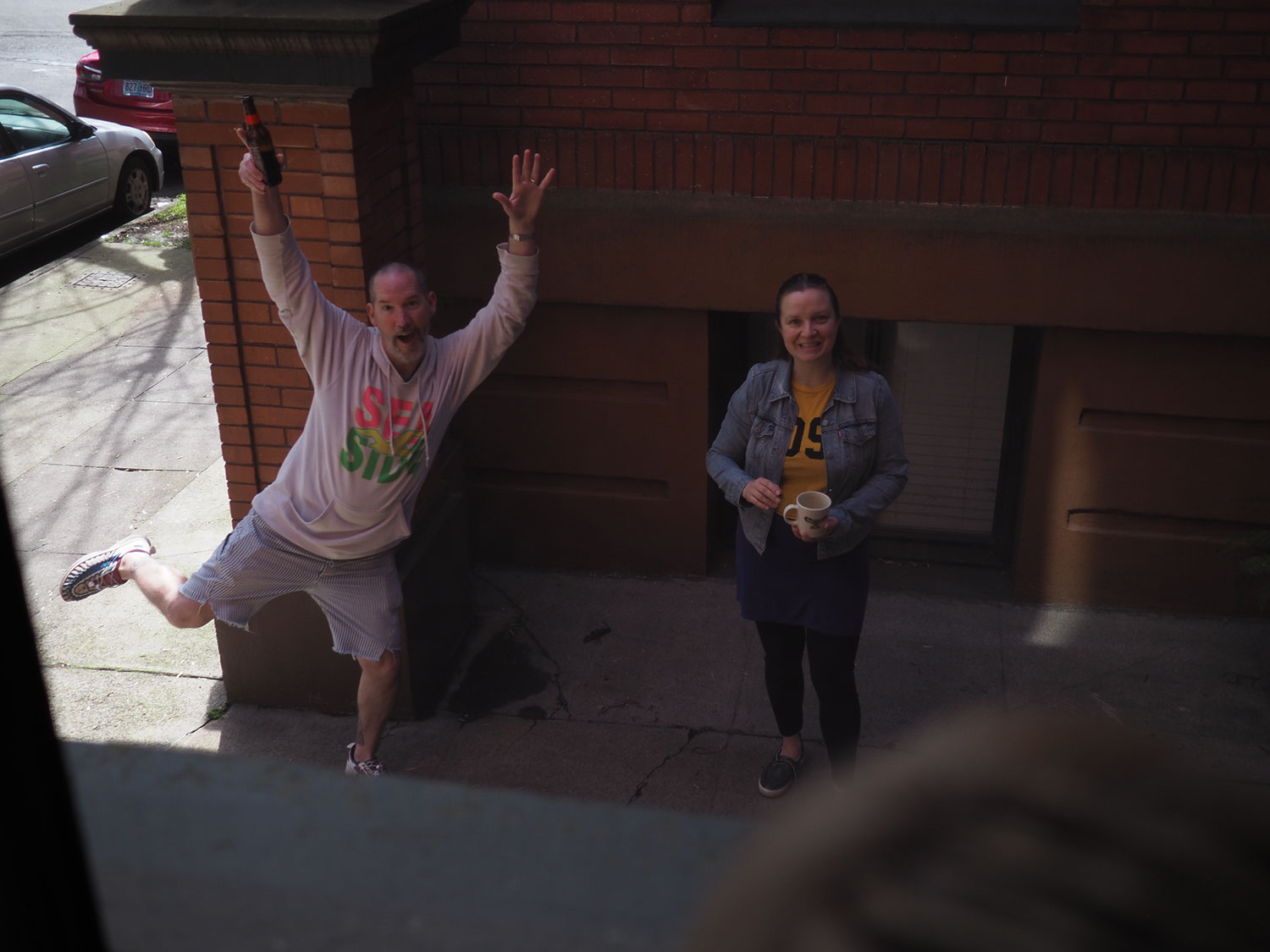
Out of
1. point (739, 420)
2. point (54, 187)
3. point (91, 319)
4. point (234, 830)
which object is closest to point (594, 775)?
point (739, 420)

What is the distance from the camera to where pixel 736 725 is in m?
5.22

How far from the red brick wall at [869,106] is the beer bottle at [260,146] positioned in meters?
1.69

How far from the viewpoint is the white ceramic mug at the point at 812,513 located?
3.94 m

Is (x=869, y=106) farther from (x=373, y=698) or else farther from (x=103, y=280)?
(x=103, y=280)

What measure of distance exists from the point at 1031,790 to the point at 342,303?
4.38m

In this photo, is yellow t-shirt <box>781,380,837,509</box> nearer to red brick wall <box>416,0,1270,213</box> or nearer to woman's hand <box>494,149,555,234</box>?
woman's hand <box>494,149,555,234</box>

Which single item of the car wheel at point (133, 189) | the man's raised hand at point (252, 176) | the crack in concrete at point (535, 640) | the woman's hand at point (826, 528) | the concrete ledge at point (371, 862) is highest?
the concrete ledge at point (371, 862)

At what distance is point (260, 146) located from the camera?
159 inches

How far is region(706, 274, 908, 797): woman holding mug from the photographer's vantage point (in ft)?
13.5

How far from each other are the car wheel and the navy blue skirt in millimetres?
10314

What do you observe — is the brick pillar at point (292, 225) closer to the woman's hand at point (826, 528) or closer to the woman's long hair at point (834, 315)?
the woman's long hair at point (834, 315)

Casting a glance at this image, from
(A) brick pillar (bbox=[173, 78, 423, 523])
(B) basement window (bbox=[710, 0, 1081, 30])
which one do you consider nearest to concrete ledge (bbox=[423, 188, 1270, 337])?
(B) basement window (bbox=[710, 0, 1081, 30])

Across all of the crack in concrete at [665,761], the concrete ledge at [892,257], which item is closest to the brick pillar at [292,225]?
the concrete ledge at [892,257]

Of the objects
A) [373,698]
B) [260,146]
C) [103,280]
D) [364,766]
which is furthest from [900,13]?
[103,280]
